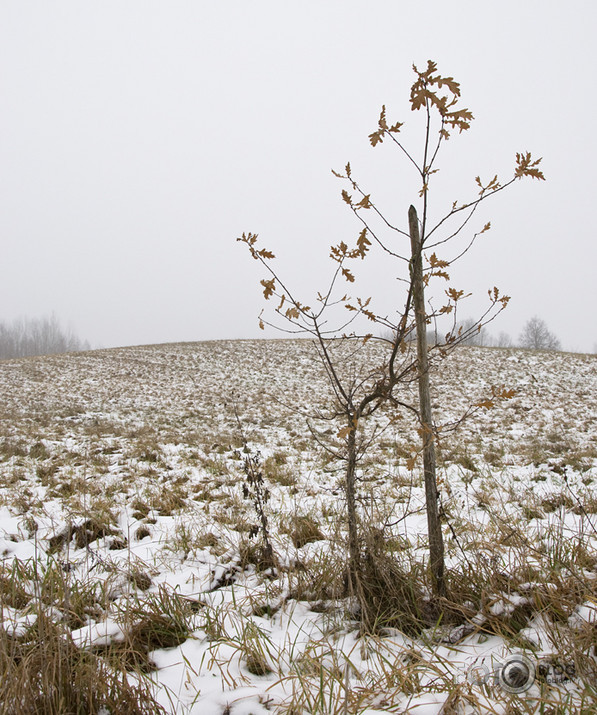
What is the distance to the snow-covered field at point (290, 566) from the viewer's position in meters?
1.53

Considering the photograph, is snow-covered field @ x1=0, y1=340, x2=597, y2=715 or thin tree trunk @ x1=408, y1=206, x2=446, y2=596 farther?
thin tree trunk @ x1=408, y1=206, x2=446, y2=596

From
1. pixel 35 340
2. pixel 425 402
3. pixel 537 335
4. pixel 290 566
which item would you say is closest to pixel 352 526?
pixel 290 566

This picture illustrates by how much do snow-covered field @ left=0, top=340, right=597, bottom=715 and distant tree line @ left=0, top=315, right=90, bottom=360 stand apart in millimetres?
62845

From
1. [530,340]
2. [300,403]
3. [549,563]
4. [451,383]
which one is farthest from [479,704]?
[530,340]

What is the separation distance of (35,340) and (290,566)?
320 feet

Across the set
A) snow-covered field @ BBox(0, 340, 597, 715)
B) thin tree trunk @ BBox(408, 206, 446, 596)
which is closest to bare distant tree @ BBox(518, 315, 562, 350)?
snow-covered field @ BBox(0, 340, 597, 715)

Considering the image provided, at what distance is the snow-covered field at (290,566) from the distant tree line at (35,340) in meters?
62.8

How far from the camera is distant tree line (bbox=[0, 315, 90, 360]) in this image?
72438 millimetres

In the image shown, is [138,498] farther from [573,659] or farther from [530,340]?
[530,340]

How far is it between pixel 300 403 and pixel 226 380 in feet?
14.7

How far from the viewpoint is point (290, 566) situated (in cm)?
255

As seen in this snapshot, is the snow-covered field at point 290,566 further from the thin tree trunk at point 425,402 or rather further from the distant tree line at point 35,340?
the distant tree line at point 35,340

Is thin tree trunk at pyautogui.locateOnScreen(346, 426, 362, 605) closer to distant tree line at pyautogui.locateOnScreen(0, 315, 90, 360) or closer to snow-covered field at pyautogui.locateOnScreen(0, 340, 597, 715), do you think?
snow-covered field at pyautogui.locateOnScreen(0, 340, 597, 715)

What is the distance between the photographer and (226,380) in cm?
1535
